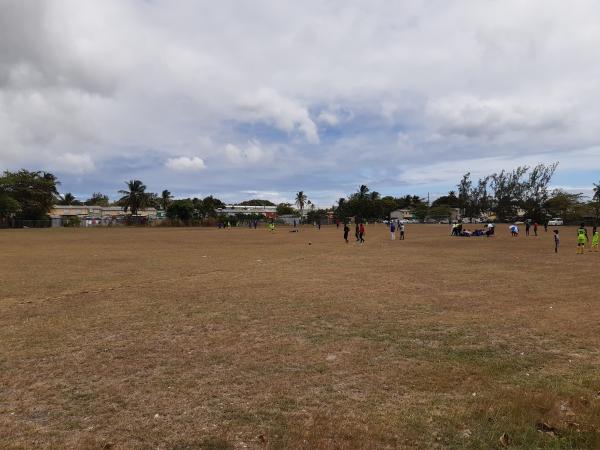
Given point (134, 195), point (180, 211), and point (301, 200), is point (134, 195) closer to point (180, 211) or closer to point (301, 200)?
point (180, 211)

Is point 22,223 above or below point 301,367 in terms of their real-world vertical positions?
above

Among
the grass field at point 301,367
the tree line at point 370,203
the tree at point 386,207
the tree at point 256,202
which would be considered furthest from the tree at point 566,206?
the tree at point 256,202

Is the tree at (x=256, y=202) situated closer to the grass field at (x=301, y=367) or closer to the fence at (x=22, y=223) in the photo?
the fence at (x=22, y=223)

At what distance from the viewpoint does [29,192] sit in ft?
230

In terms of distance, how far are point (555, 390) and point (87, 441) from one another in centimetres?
430

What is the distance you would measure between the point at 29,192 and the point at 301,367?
7697 centimetres

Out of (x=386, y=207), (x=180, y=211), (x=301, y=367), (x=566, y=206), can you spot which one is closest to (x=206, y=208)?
(x=180, y=211)

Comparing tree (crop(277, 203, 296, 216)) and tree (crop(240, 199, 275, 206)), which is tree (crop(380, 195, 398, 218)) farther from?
tree (crop(240, 199, 275, 206))

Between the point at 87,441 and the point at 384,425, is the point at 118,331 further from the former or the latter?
the point at 384,425

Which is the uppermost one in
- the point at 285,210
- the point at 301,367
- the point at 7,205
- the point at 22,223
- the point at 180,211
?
the point at 285,210

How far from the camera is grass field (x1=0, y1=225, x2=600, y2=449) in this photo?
3.76 meters

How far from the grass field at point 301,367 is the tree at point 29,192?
224ft

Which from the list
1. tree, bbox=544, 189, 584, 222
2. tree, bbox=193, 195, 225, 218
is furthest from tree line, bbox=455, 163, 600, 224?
tree, bbox=193, 195, 225, 218

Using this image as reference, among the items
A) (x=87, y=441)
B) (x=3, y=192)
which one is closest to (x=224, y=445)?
(x=87, y=441)
